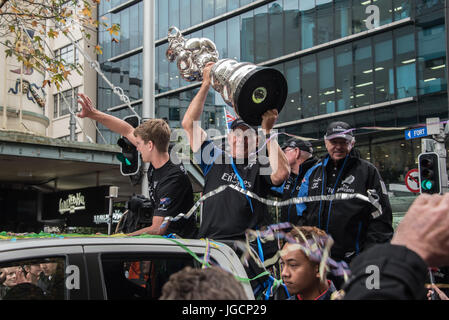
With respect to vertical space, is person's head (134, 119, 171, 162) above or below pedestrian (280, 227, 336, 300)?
above

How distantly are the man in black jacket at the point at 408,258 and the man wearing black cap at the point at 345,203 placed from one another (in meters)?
2.82

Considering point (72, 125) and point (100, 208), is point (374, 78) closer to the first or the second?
point (72, 125)

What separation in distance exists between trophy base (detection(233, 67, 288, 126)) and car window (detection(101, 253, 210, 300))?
1.07m

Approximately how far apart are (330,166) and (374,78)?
21.4 m

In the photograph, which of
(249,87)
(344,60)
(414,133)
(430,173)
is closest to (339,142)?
(249,87)

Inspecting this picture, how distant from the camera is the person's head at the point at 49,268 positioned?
2568 millimetres

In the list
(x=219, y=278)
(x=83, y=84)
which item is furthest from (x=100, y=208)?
(x=83, y=84)

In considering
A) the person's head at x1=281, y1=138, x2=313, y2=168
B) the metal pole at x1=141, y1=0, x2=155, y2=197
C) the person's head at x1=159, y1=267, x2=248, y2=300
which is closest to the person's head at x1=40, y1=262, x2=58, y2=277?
the person's head at x1=159, y1=267, x2=248, y2=300

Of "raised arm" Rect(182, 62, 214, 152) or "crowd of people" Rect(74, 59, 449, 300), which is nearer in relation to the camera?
"crowd of people" Rect(74, 59, 449, 300)

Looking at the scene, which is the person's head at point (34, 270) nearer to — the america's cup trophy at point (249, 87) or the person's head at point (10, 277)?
the person's head at point (10, 277)

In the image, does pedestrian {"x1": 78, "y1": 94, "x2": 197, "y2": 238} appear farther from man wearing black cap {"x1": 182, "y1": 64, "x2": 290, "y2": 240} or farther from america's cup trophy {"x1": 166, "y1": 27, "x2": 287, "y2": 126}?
america's cup trophy {"x1": 166, "y1": 27, "x2": 287, "y2": 126}

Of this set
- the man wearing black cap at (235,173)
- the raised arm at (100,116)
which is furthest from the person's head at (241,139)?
the raised arm at (100,116)

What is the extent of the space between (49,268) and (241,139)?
1904mm

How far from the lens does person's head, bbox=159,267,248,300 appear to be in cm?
135
